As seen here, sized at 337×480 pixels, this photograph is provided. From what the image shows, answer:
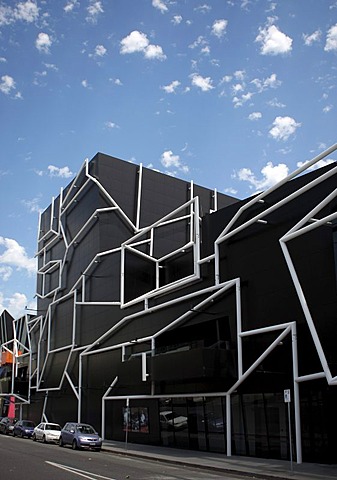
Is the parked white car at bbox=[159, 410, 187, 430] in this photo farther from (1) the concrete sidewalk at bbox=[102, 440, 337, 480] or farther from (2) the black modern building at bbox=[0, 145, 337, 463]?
(1) the concrete sidewalk at bbox=[102, 440, 337, 480]

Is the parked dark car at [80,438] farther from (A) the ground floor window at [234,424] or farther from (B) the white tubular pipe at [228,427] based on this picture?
(B) the white tubular pipe at [228,427]

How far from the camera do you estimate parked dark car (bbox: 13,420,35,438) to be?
41.3 m

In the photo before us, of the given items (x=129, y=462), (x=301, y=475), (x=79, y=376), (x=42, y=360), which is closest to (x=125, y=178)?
(x=79, y=376)

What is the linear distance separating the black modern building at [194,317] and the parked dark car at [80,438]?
89.3 inches

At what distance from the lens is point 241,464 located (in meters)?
21.6

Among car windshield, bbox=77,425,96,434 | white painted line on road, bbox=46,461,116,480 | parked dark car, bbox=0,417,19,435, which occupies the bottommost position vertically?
parked dark car, bbox=0,417,19,435

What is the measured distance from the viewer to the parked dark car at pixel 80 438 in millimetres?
29105

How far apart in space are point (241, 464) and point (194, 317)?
9468mm

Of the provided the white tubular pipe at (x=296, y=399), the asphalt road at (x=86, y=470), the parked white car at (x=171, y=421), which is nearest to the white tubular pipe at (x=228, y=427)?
the asphalt road at (x=86, y=470)

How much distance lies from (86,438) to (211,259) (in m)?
11.2

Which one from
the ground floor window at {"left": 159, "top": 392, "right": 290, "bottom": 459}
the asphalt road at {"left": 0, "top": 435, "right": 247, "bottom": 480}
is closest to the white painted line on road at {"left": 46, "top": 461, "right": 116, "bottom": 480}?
the asphalt road at {"left": 0, "top": 435, "right": 247, "bottom": 480}

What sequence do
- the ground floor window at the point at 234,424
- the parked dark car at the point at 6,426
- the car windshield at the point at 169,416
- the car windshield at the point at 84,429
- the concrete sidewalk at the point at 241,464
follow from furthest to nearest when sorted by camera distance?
1. the parked dark car at the point at 6,426
2. the car windshield at the point at 169,416
3. the car windshield at the point at 84,429
4. the ground floor window at the point at 234,424
5. the concrete sidewalk at the point at 241,464

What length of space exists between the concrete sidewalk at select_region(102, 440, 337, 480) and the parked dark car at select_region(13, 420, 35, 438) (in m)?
14.2

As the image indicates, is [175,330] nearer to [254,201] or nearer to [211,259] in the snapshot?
[211,259]
